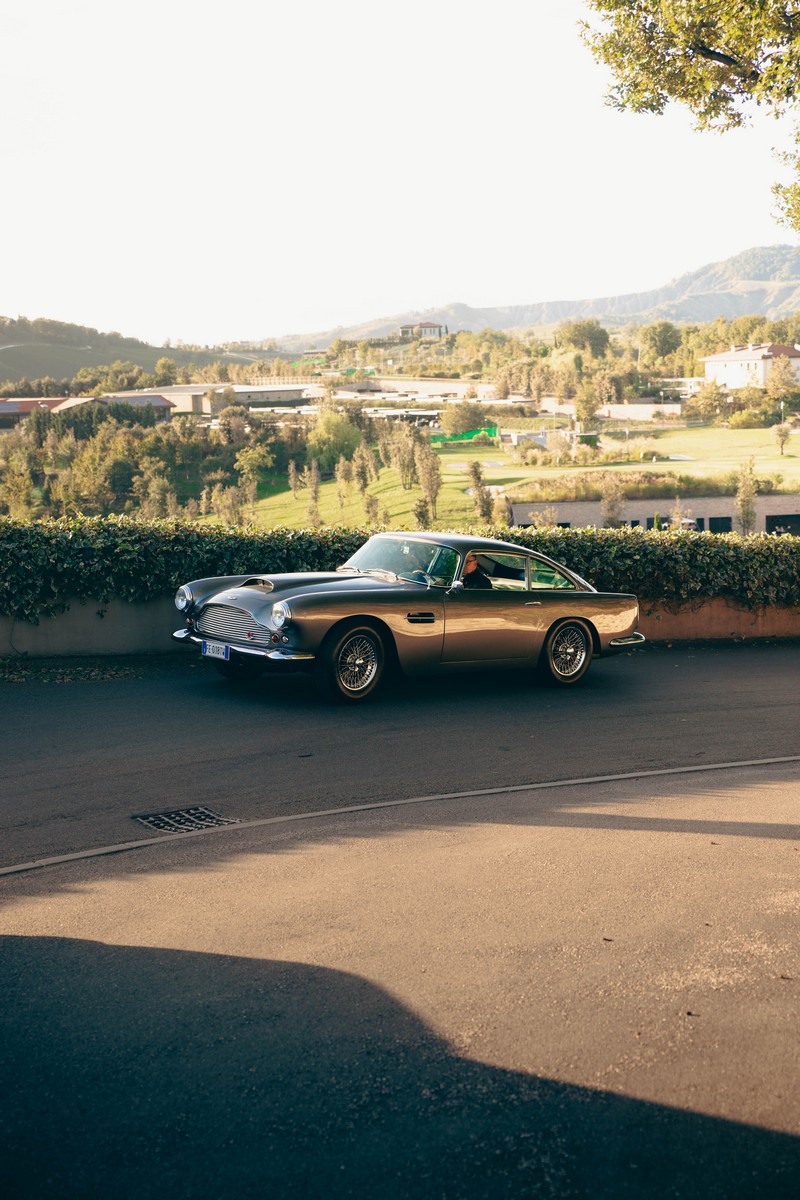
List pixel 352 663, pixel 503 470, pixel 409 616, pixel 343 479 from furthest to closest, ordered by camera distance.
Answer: pixel 503 470 < pixel 343 479 < pixel 409 616 < pixel 352 663

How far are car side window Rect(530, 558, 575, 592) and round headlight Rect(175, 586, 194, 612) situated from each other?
3.70m

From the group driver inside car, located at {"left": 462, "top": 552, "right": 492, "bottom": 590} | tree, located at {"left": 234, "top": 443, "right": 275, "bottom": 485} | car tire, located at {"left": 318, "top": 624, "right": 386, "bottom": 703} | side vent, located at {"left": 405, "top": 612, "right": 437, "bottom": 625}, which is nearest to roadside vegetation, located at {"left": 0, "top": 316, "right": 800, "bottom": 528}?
tree, located at {"left": 234, "top": 443, "right": 275, "bottom": 485}

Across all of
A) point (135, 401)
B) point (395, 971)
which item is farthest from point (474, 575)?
point (135, 401)

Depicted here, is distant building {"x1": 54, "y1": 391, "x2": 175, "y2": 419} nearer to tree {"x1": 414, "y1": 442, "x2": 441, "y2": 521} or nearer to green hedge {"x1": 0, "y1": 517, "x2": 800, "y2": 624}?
tree {"x1": 414, "y1": 442, "x2": 441, "y2": 521}

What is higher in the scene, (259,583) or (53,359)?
(53,359)

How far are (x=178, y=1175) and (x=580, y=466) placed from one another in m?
144

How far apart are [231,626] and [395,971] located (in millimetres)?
6202

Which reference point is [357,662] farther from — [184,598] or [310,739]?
[184,598]

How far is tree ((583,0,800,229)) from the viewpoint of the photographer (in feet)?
57.1

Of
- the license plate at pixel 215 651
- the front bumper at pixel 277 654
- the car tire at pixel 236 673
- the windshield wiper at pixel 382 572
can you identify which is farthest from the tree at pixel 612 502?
the front bumper at pixel 277 654

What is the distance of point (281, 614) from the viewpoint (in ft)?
33.8

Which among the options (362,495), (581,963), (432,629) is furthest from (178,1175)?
(362,495)

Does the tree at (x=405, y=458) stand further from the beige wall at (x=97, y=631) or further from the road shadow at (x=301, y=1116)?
the road shadow at (x=301, y=1116)

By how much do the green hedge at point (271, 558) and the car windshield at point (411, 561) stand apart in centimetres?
254
